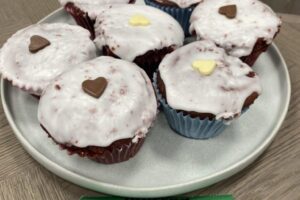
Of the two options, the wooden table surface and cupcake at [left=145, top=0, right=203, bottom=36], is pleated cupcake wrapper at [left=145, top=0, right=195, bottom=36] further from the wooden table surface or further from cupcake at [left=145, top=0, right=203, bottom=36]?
the wooden table surface

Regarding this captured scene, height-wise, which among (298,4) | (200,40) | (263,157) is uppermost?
(200,40)

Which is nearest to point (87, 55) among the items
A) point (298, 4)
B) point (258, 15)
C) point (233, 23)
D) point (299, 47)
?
point (233, 23)

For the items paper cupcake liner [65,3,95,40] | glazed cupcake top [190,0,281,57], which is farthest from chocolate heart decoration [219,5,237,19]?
paper cupcake liner [65,3,95,40]

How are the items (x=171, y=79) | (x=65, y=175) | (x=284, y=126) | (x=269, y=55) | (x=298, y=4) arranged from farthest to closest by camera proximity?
1. (x=298, y=4)
2. (x=269, y=55)
3. (x=284, y=126)
4. (x=171, y=79)
5. (x=65, y=175)

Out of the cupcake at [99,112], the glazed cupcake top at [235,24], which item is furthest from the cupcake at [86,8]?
the cupcake at [99,112]

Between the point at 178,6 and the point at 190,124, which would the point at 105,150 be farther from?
the point at 178,6

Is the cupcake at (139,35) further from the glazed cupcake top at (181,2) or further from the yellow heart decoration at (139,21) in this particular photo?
the glazed cupcake top at (181,2)

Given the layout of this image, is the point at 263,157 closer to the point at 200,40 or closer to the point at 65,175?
the point at 200,40
